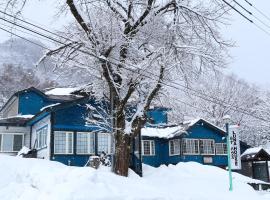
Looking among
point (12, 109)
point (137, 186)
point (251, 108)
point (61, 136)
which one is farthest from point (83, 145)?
point (251, 108)

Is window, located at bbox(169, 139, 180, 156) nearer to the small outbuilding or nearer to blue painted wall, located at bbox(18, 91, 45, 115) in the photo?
the small outbuilding

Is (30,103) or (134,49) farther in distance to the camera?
(30,103)

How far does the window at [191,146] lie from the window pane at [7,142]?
535 inches

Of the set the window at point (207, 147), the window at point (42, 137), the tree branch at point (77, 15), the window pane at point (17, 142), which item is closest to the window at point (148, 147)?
the window at point (207, 147)

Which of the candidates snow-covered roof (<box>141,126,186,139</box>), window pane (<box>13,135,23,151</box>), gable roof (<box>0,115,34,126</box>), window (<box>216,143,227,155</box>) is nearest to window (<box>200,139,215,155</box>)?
window (<box>216,143,227,155</box>)

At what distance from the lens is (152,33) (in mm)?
18922

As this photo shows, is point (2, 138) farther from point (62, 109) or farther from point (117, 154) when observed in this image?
point (117, 154)

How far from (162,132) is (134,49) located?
16.3 metres

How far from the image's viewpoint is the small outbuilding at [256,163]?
3594 cm

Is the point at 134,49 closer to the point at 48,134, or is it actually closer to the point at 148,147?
the point at 48,134

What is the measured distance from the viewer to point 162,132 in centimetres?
3388

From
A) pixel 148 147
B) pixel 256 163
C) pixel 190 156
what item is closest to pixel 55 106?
pixel 148 147

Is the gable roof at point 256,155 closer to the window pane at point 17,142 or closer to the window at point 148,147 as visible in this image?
the window at point 148,147

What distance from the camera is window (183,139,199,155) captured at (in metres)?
32.5
